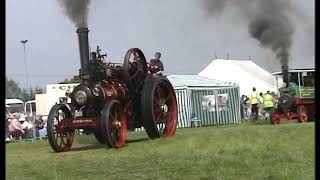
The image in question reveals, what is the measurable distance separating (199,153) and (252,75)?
1315 inches

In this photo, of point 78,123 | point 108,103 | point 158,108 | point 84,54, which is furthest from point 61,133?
point 158,108

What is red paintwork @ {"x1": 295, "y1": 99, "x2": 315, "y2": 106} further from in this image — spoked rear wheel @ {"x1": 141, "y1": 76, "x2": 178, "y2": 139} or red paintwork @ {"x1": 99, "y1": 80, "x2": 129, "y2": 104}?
red paintwork @ {"x1": 99, "y1": 80, "x2": 129, "y2": 104}

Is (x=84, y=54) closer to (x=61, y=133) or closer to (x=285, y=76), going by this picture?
(x=61, y=133)

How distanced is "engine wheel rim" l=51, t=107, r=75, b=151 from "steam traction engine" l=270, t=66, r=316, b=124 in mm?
8713

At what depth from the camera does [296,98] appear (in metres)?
18.7

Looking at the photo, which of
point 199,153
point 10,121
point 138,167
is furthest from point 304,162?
point 10,121

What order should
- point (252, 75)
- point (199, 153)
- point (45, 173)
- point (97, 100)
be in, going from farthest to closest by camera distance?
point (252, 75)
point (97, 100)
point (199, 153)
point (45, 173)

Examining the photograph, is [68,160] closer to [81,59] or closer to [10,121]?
[81,59]

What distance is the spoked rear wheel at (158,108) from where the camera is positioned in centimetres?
1077

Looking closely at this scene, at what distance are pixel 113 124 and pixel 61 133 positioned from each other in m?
1.18

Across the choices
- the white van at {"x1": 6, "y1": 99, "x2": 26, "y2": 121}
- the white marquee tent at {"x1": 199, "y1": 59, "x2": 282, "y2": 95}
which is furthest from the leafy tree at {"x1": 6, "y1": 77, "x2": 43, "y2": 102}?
the white marquee tent at {"x1": 199, "y1": 59, "x2": 282, "y2": 95}

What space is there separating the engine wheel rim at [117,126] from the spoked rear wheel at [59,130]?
98 centimetres

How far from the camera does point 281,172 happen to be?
6.11 meters

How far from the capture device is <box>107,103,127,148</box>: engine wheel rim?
9719 mm
